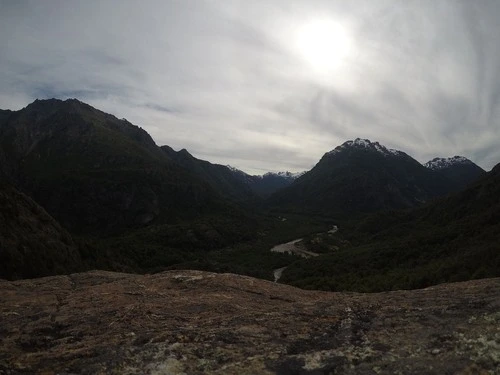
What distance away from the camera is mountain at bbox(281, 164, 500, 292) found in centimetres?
4728

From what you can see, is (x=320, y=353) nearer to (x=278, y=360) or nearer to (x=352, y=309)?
(x=278, y=360)

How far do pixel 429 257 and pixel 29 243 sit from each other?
210 feet

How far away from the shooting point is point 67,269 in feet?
145

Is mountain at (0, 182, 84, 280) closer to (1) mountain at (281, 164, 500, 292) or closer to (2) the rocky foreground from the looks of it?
(2) the rocky foreground

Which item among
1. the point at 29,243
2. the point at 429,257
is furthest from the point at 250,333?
the point at 429,257

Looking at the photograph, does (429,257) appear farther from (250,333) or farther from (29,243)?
(250,333)

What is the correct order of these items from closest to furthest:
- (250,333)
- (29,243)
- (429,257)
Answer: (250,333), (29,243), (429,257)

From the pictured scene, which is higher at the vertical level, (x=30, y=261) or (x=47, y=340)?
(x=47, y=340)

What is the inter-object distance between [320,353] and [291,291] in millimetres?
5529

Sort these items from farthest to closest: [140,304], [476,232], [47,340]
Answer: [476,232]
[140,304]
[47,340]

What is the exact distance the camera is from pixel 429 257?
221ft

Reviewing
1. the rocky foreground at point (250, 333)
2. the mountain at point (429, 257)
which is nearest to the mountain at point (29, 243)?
Result: the rocky foreground at point (250, 333)

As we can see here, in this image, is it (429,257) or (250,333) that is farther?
(429,257)

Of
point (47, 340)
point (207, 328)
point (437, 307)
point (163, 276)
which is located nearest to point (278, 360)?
point (207, 328)
